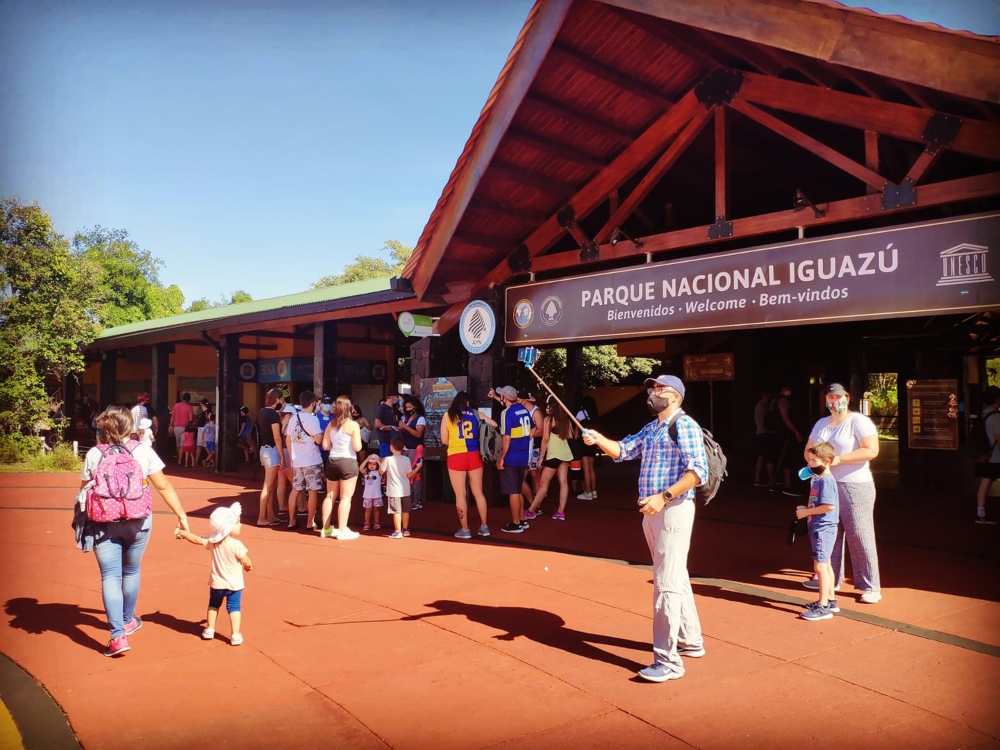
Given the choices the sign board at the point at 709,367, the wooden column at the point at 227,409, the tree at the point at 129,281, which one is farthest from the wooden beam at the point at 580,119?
the tree at the point at 129,281

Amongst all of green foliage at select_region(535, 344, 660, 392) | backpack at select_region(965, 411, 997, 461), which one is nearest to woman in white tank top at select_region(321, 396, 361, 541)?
backpack at select_region(965, 411, 997, 461)

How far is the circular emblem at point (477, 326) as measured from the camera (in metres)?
9.69

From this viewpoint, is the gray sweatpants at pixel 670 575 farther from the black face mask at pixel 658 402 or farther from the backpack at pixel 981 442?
the backpack at pixel 981 442

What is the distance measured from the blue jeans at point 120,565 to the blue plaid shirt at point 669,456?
318 cm

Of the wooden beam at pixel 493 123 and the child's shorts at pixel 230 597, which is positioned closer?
the child's shorts at pixel 230 597

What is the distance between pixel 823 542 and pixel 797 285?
8.13ft

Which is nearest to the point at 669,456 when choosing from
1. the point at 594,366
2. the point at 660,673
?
the point at 660,673

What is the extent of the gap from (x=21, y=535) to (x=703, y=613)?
8303 mm

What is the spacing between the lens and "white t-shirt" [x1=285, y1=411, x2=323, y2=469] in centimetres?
840

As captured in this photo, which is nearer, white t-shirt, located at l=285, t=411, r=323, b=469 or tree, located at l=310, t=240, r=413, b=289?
white t-shirt, located at l=285, t=411, r=323, b=469

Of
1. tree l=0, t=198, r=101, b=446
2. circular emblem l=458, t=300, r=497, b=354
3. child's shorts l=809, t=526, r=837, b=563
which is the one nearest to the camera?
child's shorts l=809, t=526, r=837, b=563

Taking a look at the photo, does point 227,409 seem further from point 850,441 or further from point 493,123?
point 850,441

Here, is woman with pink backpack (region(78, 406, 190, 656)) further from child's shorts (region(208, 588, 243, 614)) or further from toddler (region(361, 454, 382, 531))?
toddler (region(361, 454, 382, 531))

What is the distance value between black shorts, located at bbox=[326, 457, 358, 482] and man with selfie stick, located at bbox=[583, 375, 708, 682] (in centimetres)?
445
